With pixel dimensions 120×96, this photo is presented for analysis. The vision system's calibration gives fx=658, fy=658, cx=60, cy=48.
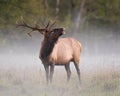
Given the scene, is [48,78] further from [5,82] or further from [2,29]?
[2,29]

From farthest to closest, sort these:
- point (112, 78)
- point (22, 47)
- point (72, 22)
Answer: point (72, 22) < point (22, 47) < point (112, 78)

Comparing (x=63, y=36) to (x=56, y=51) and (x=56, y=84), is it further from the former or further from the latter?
(x=56, y=84)

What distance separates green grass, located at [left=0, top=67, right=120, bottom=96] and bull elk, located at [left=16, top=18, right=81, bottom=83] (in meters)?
0.43

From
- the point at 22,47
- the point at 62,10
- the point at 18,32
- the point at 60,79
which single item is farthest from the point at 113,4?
the point at 60,79

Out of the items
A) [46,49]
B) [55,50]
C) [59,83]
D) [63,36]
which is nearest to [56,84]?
[59,83]

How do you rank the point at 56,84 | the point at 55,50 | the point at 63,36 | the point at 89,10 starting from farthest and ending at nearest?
the point at 89,10 → the point at 63,36 → the point at 55,50 → the point at 56,84

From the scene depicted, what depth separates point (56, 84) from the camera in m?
17.5

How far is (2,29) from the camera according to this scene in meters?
29.1

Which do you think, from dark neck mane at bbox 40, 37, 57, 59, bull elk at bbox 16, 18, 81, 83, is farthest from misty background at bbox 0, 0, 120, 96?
dark neck mane at bbox 40, 37, 57, 59

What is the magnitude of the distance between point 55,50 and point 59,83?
1.12m

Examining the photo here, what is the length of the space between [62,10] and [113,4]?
418cm

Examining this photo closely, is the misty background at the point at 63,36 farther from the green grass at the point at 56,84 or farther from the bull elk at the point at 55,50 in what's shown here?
the bull elk at the point at 55,50

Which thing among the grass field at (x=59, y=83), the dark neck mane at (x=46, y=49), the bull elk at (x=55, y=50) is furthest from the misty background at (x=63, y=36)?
the dark neck mane at (x=46, y=49)

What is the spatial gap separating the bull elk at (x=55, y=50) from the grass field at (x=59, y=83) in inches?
17.7
